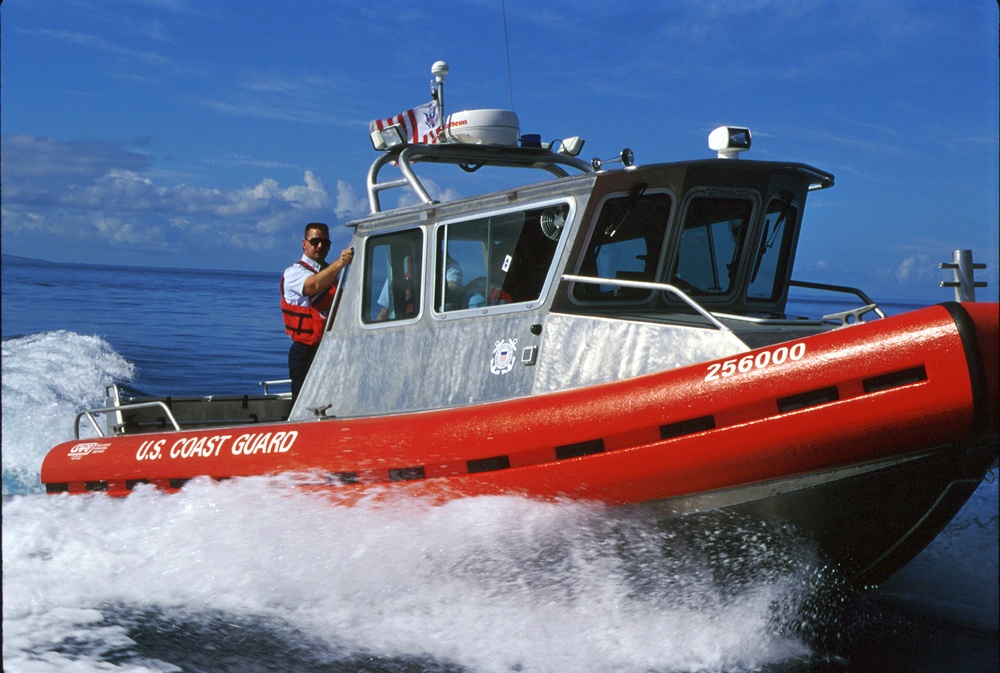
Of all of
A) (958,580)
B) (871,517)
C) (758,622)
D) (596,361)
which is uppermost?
(596,361)

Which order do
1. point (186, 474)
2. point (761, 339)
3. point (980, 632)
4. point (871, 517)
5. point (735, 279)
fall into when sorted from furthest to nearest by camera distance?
point (186, 474) < point (735, 279) < point (980, 632) < point (761, 339) < point (871, 517)

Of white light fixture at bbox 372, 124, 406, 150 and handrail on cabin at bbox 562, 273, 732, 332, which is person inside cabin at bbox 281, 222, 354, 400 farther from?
handrail on cabin at bbox 562, 273, 732, 332

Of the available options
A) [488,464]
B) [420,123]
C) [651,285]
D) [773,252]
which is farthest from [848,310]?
[420,123]

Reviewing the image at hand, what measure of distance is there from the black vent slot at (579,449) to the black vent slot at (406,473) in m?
0.76

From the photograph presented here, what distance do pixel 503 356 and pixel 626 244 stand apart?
86 cm

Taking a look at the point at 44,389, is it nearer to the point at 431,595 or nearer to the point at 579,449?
the point at 431,595

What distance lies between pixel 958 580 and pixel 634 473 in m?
2.77

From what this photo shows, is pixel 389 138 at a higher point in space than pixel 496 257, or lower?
higher

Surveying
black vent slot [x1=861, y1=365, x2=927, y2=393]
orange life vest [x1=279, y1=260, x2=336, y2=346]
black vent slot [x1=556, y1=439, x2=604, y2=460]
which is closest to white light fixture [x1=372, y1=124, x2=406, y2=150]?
orange life vest [x1=279, y1=260, x2=336, y2=346]

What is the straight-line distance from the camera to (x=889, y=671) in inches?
172

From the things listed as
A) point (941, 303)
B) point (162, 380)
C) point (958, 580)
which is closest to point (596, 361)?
point (941, 303)

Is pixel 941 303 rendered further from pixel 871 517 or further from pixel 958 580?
pixel 958 580

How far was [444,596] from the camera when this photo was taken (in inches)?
182

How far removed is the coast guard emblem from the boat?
0.06ft
